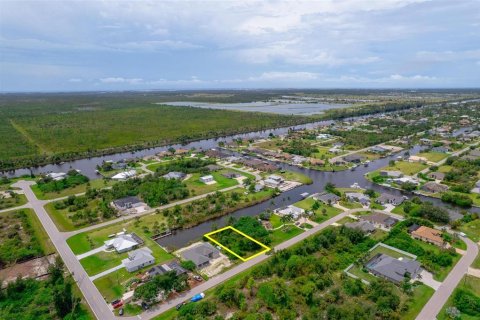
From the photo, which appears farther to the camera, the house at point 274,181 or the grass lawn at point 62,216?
the house at point 274,181

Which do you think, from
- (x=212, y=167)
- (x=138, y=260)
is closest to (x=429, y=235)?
(x=138, y=260)

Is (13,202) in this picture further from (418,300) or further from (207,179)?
(418,300)

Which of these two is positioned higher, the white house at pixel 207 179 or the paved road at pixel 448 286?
the white house at pixel 207 179

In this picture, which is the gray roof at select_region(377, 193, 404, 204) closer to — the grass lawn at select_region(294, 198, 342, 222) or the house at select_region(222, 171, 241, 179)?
the grass lawn at select_region(294, 198, 342, 222)

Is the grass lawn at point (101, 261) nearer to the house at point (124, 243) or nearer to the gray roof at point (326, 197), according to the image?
the house at point (124, 243)

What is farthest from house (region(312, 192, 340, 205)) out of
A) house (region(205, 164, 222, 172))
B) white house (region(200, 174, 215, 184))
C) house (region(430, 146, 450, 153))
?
house (region(430, 146, 450, 153))

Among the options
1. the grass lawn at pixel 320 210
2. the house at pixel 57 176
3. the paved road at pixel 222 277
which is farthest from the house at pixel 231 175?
the house at pixel 57 176
